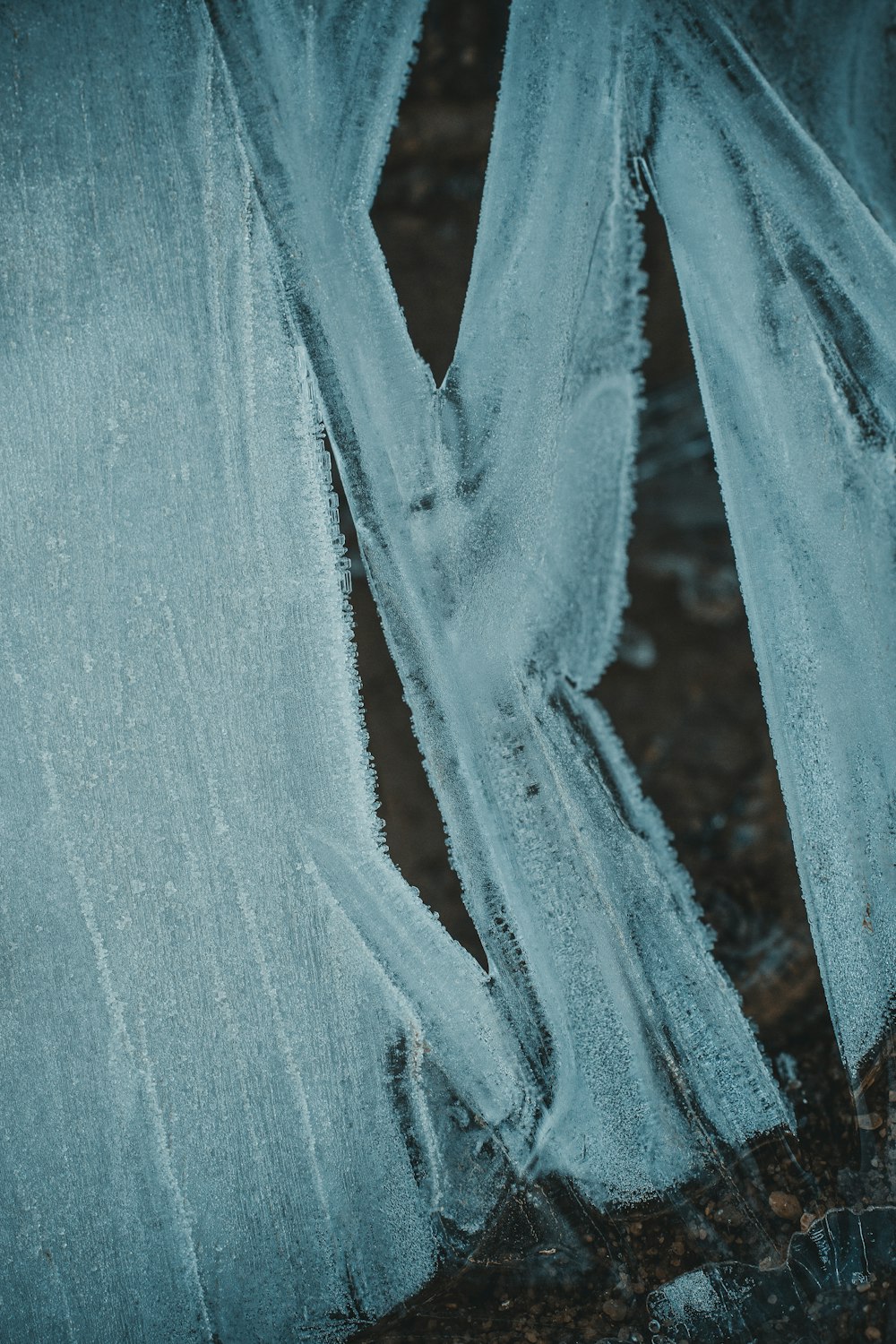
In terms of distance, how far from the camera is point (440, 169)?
101 cm

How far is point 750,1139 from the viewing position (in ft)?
3.04

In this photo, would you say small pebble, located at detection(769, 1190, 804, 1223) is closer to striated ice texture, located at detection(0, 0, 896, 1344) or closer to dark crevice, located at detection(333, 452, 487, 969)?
striated ice texture, located at detection(0, 0, 896, 1344)

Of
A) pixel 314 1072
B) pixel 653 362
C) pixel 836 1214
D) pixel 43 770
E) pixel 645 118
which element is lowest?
pixel 836 1214

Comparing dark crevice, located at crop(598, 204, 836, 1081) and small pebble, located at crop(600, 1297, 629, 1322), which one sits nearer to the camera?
small pebble, located at crop(600, 1297, 629, 1322)

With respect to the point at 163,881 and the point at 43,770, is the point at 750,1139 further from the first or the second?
the point at 43,770

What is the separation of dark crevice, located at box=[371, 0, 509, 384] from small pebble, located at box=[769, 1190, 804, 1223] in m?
1.10

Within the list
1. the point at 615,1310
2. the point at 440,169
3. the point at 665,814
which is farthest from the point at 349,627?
the point at 615,1310

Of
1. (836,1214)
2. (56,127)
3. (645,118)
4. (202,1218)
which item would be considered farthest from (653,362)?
(202,1218)

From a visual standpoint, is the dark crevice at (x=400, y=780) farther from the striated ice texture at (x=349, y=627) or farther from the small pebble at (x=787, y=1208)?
the small pebble at (x=787, y=1208)

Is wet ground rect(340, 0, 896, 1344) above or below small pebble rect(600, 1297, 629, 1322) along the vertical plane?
above

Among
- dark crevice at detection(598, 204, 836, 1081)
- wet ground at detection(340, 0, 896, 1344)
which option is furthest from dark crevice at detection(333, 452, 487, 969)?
dark crevice at detection(598, 204, 836, 1081)

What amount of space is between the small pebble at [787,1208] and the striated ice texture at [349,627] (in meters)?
0.08

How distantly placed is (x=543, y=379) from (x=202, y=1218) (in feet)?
3.52

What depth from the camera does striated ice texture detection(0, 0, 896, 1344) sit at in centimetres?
89
